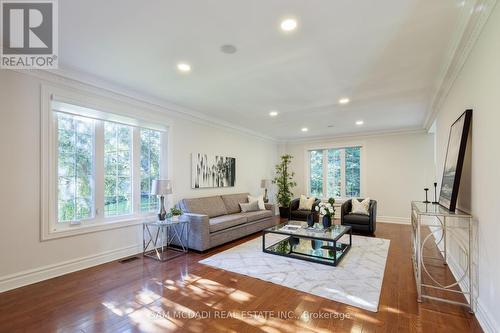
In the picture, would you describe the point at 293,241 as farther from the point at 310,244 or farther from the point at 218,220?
the point at 218,220

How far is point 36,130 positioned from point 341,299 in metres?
4.08

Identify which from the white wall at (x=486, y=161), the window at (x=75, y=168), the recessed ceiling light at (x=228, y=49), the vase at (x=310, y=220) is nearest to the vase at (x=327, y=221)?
the vase at (x=310, y=220)

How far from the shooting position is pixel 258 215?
5.52m

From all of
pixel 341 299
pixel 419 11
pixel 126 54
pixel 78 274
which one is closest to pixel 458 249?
pixel 341 299

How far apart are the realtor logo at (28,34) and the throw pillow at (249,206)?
421 cm

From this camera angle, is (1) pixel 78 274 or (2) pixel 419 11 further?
(1) pixel 78 274

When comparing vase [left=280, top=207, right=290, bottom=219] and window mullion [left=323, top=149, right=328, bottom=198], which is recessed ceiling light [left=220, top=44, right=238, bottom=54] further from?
window mullion [left=323, top=149, right=328, bottom=198]

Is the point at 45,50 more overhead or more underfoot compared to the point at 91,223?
more overhead

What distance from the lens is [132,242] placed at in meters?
4.05

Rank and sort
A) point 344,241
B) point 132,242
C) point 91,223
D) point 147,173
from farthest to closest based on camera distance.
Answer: point 344,241 < point 147,173 < point 132,242 < point 91,223

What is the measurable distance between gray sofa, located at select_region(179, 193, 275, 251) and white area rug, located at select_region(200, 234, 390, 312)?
0.33 metres

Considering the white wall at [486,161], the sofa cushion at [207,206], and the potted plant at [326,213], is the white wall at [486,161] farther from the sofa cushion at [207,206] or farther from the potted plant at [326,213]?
the sofa cushion at [207,206]

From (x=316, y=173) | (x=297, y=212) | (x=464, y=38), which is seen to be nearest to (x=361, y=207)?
(x=297, y=212)

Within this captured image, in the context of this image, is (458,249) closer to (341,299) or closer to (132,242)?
(341,299)
